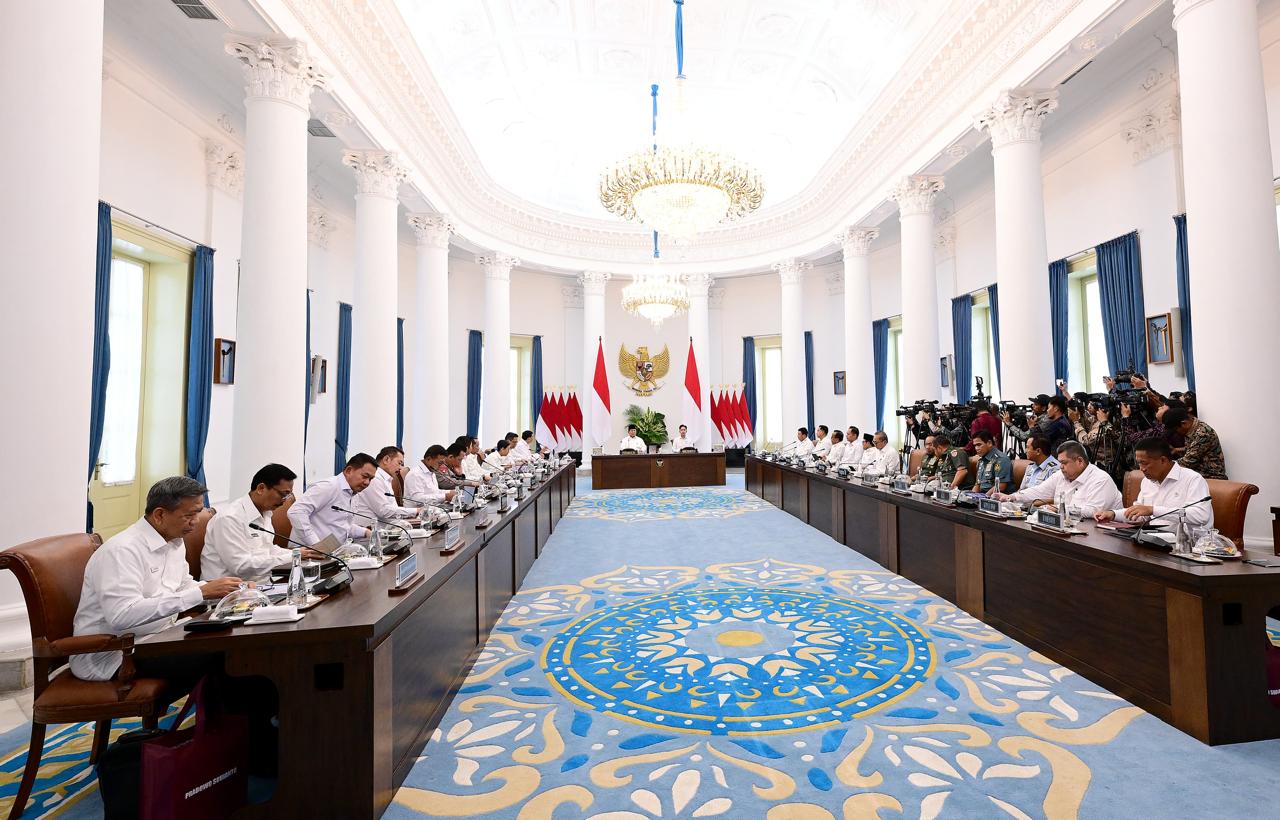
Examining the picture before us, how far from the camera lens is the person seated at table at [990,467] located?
4723 millimetres

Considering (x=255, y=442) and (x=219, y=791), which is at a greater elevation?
(x=255, y=442)

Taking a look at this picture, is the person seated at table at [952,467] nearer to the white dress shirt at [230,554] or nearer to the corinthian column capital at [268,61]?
the white dress shirt at [230,554]

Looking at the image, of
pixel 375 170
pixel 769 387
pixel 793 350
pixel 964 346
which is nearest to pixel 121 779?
pixel 375 170

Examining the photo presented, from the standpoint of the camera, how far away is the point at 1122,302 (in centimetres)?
739

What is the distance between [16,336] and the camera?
2.78m

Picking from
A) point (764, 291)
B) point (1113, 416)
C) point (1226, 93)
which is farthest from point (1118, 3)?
point (764, 291)

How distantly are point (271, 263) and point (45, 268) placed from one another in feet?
6.18

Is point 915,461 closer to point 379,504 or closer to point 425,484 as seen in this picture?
point 425,484

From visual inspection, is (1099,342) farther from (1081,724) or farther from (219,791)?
(219,791)

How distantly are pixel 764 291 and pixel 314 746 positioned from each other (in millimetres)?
14468

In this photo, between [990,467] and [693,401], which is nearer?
[990,467]

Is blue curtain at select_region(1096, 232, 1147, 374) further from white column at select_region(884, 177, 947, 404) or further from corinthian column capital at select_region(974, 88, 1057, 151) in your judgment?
corinthian column capital at select_region(974, 88, 1057, 151)

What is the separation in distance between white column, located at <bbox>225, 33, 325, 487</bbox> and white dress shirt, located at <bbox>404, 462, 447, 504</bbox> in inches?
39.8

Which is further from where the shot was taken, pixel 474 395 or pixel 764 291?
pixel 764 291
